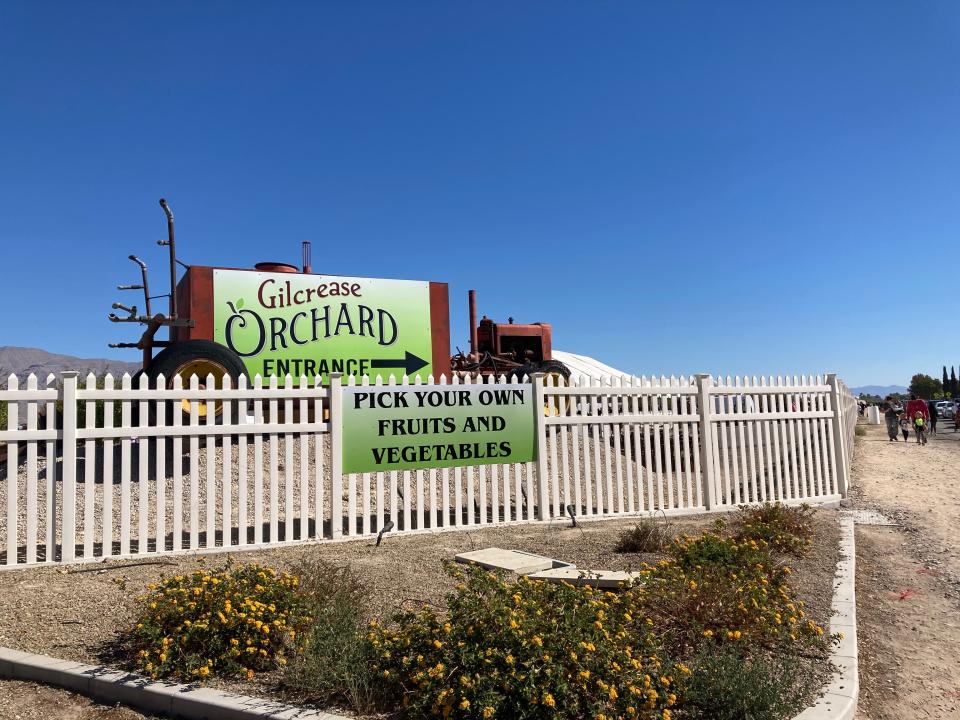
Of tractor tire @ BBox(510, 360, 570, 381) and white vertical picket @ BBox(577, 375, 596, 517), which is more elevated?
tractor tire @ BBox(510, 360, 570, 381)

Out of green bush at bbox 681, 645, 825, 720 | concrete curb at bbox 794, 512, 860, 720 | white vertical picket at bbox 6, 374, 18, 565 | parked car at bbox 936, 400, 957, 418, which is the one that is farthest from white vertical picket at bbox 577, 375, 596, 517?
parked car at bbox 936, 400, 957, 418

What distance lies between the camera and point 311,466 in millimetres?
10453

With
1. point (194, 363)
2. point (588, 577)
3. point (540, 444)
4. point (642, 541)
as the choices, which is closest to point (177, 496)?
point (194, 363)

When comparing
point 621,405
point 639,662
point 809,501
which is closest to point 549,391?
point 621,405

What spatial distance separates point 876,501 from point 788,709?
29.0 feet

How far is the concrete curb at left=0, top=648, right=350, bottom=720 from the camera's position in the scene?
3.15m

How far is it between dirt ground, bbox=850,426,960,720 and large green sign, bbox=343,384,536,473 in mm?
4142

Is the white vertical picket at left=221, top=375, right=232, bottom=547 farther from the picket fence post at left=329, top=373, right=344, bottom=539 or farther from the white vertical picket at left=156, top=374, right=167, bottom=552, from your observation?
the picket fence post at left=329, top=373, right=344, bottom=539

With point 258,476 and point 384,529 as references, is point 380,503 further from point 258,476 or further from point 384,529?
point 258,476

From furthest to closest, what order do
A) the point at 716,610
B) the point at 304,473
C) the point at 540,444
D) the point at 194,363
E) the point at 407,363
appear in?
the point at 407,363
the point at 194,363
the point at 540,444
the point at 304,473
the point at 716,610

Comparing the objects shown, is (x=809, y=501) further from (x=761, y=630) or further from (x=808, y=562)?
(x=761, y=630)

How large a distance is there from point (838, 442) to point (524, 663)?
9.60m

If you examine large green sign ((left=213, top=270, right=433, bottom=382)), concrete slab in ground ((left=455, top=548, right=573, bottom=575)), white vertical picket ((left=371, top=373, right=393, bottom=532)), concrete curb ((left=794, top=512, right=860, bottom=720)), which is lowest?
concrete curb ((left=794, top=512, right=860, bottom=720))

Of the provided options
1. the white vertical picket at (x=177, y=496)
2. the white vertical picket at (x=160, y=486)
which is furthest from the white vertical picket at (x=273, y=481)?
the white vertical picket at (x=160, y=486)
